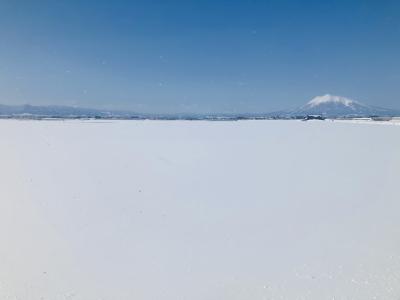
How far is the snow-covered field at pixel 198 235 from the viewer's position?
10.5 feet

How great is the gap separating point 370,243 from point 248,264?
165 cm

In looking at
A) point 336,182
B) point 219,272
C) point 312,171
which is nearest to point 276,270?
point 219,272

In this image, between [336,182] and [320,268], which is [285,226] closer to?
[320,268]

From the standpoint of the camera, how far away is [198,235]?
14.8ft

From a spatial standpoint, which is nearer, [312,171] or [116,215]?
[116,215]

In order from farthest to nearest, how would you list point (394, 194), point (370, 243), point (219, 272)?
point (394, 194), point (370, 243), point (219, 272)

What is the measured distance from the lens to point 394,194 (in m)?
6.85

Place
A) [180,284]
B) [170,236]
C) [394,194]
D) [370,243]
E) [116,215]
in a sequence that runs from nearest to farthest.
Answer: [180,284]
[370,243]
[170,236]
[116,215]
[394,194]

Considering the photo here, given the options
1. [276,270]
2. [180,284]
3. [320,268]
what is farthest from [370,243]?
[180,284]

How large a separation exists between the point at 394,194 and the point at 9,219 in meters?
6.92

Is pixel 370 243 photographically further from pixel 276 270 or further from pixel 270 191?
pixel 270 191

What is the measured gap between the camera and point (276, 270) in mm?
3520

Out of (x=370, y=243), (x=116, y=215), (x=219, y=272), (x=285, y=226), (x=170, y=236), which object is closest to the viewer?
(x=219, y=272)

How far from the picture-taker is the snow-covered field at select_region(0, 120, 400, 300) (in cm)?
320
